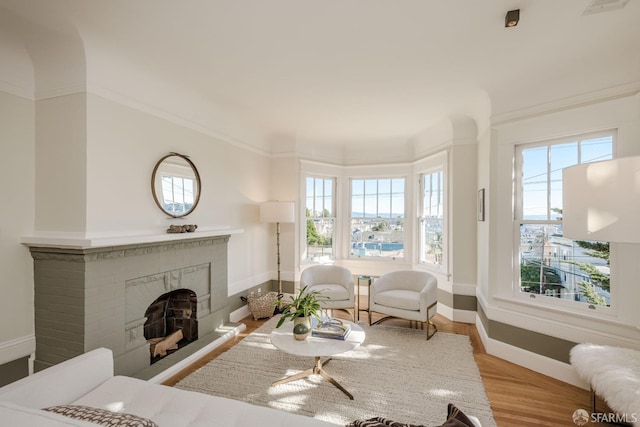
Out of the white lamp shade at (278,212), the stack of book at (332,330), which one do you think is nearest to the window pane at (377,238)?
the white lamp shade at (278,212)

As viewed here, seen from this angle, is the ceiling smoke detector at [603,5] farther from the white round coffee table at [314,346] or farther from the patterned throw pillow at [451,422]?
the white round coffee table at [314,346]

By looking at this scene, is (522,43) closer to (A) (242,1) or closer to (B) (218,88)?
(A) (242,1)

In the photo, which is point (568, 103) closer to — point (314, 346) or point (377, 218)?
point (314, 346)

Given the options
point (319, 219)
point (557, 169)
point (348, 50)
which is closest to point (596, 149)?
point (557, 169)

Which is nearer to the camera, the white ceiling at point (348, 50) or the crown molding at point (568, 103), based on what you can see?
the white ceiling at point (348, 50)

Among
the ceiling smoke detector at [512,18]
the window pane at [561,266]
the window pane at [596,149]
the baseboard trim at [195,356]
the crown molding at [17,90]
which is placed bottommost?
the baseboard trim at [195,356]

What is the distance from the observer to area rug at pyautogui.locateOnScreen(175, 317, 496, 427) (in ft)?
7.58

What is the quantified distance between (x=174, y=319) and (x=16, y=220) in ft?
5.79

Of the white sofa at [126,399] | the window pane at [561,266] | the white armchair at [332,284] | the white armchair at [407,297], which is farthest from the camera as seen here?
the white armchair at [332,284]

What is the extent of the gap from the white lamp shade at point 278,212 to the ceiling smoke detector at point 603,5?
355 centimetres

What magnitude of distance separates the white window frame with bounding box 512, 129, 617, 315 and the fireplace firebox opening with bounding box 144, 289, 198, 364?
11.5ft

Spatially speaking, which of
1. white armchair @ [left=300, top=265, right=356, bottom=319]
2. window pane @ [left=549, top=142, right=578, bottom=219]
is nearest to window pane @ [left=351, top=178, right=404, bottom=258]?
white armchair @ [left=300, top=265, right=356, bottom=319]

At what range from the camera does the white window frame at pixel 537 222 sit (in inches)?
101

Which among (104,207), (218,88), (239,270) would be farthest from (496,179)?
(104,207)
